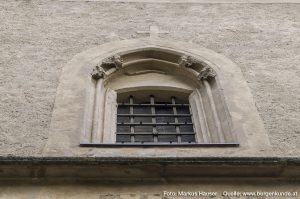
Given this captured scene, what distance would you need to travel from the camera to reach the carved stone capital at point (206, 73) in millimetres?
7067

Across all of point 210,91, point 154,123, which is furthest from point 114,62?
point 210,91

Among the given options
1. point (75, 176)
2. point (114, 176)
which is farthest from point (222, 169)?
point (75, 176)

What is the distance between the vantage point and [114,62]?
24.0 ft

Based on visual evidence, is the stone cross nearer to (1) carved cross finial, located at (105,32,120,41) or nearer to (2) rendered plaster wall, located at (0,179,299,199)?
(1) carved cross finial, located at (105,32,120,41)

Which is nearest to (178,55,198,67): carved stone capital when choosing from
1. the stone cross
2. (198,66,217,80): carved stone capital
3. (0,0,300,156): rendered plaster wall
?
(198,66,217,80): carved stone capital

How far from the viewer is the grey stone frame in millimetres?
5594

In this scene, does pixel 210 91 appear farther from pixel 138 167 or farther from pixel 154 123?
pixel 138 167

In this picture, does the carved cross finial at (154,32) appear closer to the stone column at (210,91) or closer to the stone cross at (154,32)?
the stone cross at (154,32)

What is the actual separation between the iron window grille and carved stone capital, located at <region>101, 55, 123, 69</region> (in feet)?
1.55

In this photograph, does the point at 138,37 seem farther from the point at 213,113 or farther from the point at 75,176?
the point at 75,176

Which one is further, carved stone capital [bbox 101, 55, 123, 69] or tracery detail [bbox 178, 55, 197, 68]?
tracery detail [bbox 178, 55, 197, 68]

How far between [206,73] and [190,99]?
370mm

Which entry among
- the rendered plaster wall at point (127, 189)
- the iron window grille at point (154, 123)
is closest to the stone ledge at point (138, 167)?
the rendered plaster wall at point (127, 189)

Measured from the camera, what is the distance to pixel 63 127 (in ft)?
19.2
